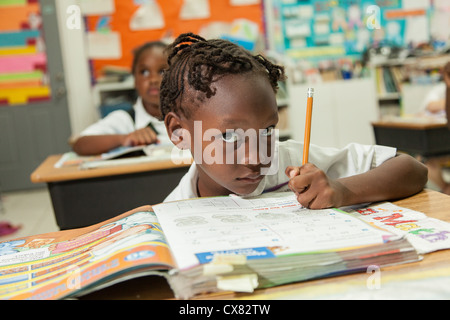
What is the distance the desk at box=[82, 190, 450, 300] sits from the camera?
0.40 metres

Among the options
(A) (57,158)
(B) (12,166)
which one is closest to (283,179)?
(A) (57,158)

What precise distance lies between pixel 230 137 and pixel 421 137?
73.6 inches

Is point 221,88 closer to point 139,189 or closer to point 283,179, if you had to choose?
point 283,179

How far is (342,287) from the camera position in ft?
1.37

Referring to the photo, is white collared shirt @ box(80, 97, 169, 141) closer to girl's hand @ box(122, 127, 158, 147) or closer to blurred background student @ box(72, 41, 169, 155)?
blurred background student @ box(72, 41, 169, 155)

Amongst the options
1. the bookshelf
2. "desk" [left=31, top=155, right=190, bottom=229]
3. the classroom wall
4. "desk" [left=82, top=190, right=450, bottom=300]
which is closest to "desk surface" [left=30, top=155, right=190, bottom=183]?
"desk" [left=31, top=155, right=190, bottom=229]

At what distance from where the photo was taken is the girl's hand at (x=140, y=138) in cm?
171

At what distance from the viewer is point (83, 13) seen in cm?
390

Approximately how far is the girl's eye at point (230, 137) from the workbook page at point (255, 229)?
0.33 feet

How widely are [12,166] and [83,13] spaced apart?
153 cm

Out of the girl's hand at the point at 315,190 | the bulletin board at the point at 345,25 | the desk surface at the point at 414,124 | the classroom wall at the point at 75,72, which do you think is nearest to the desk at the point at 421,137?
the desk surface at the point at 414,124

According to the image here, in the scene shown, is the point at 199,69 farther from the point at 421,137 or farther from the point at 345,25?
the point at 345,25
